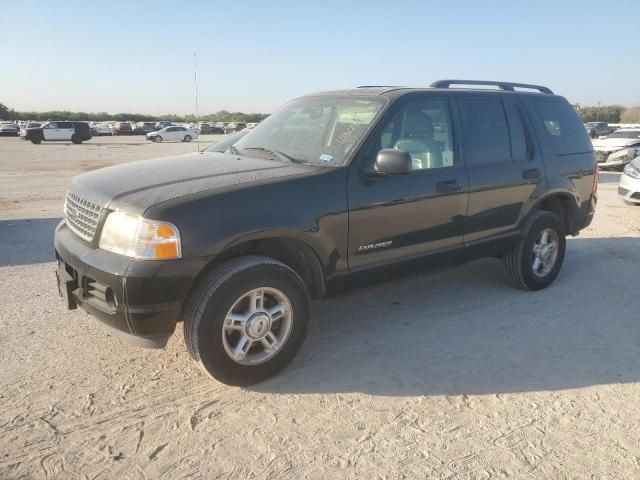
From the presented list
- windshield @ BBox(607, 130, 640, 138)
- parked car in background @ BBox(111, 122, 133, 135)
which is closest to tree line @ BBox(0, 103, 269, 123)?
parked car in background @ BBox(111, 122, 133, 135)

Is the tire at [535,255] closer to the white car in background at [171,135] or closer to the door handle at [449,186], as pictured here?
the door handle at [449,186]

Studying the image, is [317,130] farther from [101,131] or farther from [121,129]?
[121,129]

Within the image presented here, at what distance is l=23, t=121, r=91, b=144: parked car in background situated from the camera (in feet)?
125

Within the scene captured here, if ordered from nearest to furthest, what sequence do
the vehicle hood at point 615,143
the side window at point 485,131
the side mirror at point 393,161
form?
the side mirror at point 393,161, the side window at point 485,131, the vehicle hood at point 615,143

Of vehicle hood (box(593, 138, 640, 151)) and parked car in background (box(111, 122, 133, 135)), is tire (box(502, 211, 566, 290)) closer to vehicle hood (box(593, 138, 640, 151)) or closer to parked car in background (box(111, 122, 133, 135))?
vehicle hood (box(593, 138, 640, 151))

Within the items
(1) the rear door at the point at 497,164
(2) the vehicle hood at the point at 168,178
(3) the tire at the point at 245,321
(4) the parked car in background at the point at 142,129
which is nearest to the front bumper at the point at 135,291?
(3) the tire at the point at 245,321

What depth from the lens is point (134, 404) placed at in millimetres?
3150

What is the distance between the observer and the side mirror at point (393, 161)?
364cm

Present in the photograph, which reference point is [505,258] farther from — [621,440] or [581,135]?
[621,440]

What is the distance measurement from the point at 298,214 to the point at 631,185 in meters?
8.52

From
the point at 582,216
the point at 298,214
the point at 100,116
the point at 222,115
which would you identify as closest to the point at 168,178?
the point at 298,214

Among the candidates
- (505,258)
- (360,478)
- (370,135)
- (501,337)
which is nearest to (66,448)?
(360,478)

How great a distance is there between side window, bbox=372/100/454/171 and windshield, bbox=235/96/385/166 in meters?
0.20

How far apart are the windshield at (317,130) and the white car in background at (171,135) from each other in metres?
42.6
